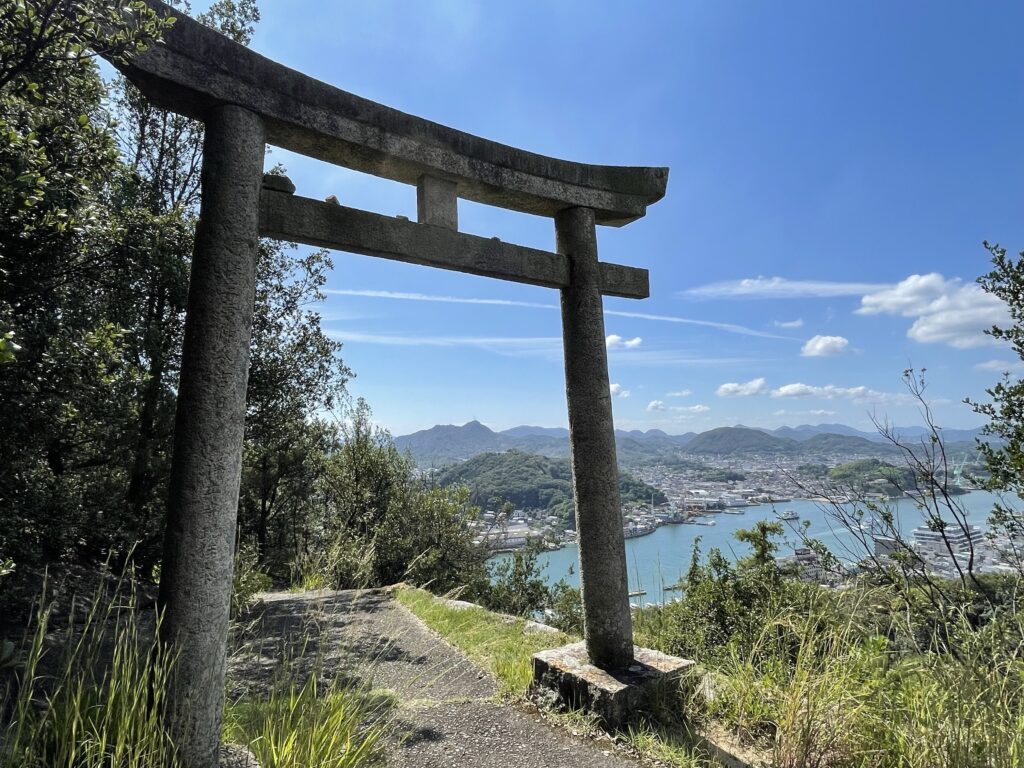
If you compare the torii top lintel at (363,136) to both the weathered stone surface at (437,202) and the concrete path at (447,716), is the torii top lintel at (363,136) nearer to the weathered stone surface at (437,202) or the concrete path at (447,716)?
the weathered stone surface at (437,202)

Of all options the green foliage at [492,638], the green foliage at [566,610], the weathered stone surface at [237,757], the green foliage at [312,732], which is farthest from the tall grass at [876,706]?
the green foliage at [566,610]

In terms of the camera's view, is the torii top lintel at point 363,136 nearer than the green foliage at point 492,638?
Yes

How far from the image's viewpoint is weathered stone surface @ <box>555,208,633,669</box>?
3.55 m

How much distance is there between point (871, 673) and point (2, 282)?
18.1 ft

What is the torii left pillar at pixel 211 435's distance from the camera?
2307 mm

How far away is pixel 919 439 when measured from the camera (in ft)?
12.3

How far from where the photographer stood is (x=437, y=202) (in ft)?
11.1

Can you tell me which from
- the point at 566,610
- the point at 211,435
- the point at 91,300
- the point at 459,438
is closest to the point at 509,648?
the point at 566,610

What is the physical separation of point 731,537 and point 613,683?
229 centimetres

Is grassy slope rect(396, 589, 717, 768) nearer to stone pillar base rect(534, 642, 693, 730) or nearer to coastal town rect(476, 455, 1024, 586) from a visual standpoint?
stone pillar base rect(534, 642, 693, 730)

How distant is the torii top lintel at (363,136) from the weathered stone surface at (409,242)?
1.29 ft

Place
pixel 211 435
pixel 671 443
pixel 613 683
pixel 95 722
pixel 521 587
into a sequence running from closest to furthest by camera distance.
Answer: pixel 95 722 → pixel 211 435 → pixel 613 683 → pixel 521 587 → pixel 671 443

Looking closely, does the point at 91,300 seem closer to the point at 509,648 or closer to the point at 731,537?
the point at 509,648

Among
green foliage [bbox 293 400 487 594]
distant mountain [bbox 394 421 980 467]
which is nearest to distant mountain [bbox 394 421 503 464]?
distant mountain [bbox 394 421 980 467]
